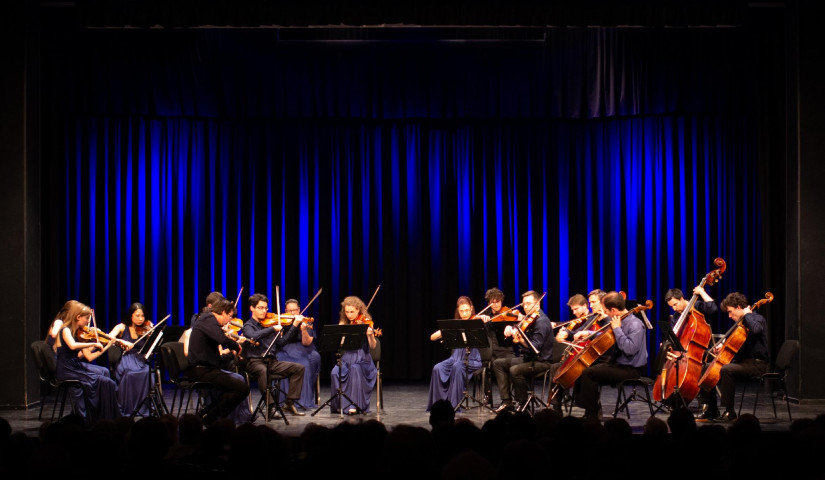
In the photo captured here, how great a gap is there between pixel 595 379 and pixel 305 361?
137 inches

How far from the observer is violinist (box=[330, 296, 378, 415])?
9.27m

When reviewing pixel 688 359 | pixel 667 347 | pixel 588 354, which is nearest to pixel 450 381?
pixel 588 354

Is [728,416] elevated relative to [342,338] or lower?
lower

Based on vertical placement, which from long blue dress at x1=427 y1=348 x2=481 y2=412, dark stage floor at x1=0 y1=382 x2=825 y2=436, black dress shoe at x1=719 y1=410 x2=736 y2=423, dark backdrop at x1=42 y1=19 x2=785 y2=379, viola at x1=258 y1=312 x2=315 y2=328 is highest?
dark backdrop at x1=42 y1=19 x2=785 y2=379

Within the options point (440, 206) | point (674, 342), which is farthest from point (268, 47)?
point (674, 342)

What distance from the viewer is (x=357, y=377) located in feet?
30.6

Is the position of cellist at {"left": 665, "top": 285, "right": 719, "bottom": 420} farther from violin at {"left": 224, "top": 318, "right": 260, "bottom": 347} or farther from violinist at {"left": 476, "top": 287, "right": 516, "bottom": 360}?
violin at {"left": 224, "top": 318, "right": 260, "bottom": 347}

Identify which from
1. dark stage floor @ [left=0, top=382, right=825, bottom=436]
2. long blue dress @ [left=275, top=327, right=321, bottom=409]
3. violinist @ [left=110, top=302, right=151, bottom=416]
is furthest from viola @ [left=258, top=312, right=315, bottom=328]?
violinist @ [left=110, top=302, right=151, bottom=416]

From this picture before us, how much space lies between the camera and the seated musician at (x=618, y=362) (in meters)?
8.05

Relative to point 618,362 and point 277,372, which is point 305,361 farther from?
point 618,362

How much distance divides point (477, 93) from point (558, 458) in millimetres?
8876

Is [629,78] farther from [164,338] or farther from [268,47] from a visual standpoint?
[164,338]

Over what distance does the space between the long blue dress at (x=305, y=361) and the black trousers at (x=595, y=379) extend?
317 cm

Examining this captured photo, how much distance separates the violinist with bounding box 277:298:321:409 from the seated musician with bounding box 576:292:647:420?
3166 millimetres
